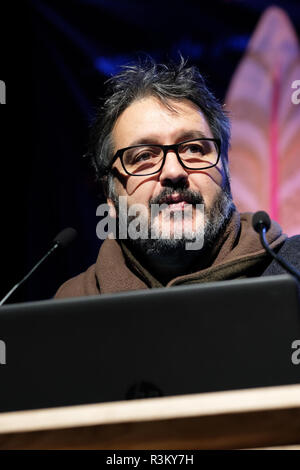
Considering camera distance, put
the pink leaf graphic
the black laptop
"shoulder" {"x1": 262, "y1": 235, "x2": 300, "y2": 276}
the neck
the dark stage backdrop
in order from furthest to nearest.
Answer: the dark stage backdrop, the pink leaf graphic, the neck, "shoulder" {"x1": 262, "y1": 235, "x2": 300, "y2": 276}, the black laptop

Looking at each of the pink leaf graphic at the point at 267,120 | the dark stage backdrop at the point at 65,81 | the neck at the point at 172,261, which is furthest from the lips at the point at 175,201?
the dark stage backdrop at the point at 65,81

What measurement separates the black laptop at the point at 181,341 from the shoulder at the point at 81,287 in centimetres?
81

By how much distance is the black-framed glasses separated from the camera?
1420 millimetres

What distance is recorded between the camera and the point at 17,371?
0.73m

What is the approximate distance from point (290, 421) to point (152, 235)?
95cm

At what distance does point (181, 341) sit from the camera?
2.18ft

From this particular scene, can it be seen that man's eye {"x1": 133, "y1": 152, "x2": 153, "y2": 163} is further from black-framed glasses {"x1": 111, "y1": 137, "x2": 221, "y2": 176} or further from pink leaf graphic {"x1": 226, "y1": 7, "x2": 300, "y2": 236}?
pink leaf graphic {"x1": 226, "y1": 7, "x2": 300, "y2": 236}

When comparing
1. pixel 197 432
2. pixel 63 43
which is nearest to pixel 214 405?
pixel 197 432

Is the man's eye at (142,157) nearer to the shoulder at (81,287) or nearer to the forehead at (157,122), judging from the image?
the forehead at (157,122)

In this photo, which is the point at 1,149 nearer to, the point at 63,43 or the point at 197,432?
the point at 63,43

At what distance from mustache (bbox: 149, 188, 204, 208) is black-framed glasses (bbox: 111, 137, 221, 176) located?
0.06m

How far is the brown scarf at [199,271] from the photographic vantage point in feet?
3.98

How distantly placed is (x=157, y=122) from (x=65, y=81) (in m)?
0.90

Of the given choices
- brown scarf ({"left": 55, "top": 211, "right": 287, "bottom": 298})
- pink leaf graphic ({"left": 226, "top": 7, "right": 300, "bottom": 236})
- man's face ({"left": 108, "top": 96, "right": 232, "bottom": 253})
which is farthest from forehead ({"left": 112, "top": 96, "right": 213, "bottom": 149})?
pink leaf graphic ({"left": 226, "top": 7, "right": 300, "bottom": 236})
